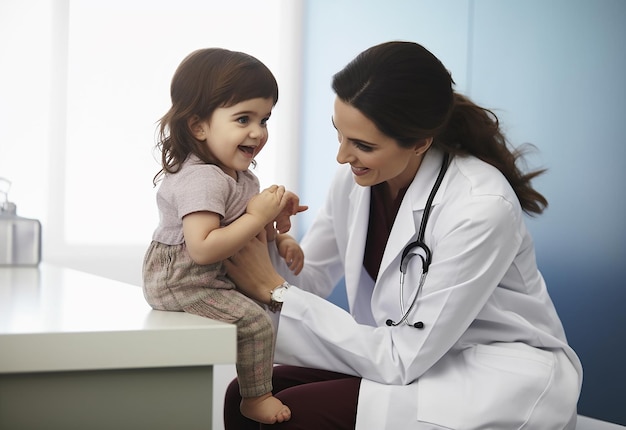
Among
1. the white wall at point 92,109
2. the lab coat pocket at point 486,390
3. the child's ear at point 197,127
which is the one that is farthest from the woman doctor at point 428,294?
the white wall at point 92,109

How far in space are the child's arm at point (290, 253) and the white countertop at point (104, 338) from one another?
1.51 feet

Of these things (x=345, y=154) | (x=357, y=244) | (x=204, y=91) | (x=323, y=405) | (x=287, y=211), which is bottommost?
(x=323, y=405)

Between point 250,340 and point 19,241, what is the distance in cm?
113

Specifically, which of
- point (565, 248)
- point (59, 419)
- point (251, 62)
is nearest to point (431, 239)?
point (251, 62)

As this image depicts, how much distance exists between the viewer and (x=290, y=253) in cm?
150

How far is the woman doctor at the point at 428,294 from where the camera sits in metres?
1.33

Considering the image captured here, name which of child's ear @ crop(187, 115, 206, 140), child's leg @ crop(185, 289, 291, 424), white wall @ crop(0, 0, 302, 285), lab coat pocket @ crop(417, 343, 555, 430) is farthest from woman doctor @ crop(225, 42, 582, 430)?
white wall @ crop(0, 0, 302, 285)

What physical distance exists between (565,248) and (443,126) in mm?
1146

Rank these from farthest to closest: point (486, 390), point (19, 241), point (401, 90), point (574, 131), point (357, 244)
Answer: point (574, 131), point (19, 241), point (357, 244), point (401, 90), point (486, 390)

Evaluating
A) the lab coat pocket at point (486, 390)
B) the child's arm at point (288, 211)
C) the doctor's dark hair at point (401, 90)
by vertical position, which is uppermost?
the doctor's dark hair at point (401, 90)

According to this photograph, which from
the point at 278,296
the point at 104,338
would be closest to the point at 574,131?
the point at 278,296

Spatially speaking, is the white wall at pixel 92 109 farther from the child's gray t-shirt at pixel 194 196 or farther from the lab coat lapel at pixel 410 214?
the child's gray t-shirt at pixel 194 196

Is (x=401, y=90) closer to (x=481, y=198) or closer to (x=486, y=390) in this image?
(x=481, y=198)

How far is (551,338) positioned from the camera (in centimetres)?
147
